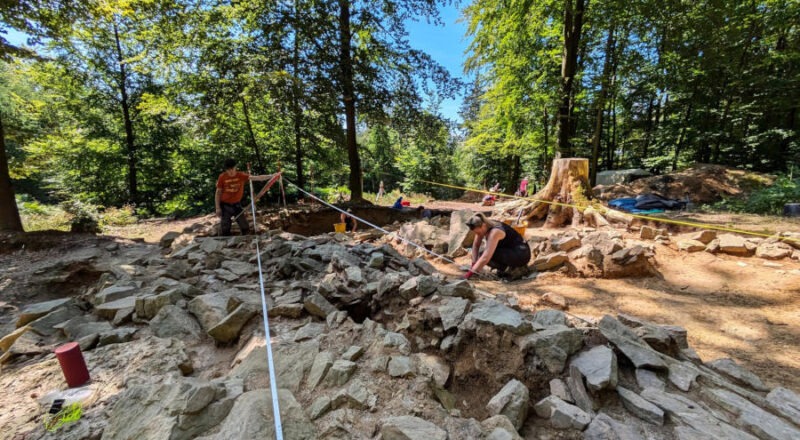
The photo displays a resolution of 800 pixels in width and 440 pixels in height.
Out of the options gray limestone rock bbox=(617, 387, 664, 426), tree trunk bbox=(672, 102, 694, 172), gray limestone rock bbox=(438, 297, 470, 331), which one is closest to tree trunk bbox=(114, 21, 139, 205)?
gray limestone rock bbox=(438, 297, 470, 331)

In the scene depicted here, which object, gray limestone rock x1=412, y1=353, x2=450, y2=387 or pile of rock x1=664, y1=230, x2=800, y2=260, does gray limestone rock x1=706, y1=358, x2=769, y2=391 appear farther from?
pile of rock x1=664, y1=230, x2=800, y2=260

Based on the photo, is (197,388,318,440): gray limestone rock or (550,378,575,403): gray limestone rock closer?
(197,388,318,440): gray limestone rock

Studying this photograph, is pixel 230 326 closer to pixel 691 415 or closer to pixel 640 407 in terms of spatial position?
pixel 640 407

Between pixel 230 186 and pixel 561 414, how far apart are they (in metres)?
6.10

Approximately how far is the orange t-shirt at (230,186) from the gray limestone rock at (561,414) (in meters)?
5.93

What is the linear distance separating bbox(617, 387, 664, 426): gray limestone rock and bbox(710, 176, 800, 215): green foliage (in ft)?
35.1

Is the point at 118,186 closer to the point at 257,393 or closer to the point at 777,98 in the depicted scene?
the point at 257,393

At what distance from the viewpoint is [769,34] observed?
44.7ft

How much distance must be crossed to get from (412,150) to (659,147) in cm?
1735

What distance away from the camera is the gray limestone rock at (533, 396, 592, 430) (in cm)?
157

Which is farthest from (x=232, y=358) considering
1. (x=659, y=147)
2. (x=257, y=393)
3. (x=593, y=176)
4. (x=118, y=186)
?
(x=659, y=147)

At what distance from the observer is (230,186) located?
575 cm

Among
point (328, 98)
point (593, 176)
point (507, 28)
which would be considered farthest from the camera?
point (593, 176)

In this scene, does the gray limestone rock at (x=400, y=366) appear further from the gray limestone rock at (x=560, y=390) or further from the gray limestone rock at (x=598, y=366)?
the gray limestone rock at (x=598, y=366)
